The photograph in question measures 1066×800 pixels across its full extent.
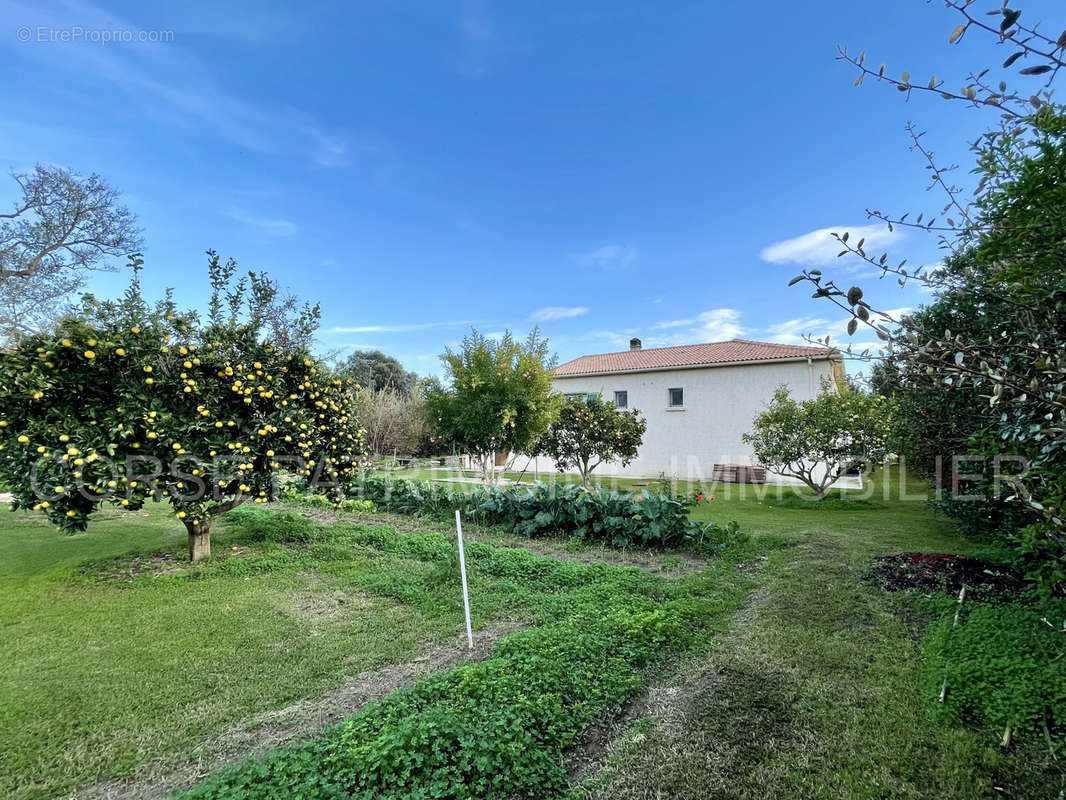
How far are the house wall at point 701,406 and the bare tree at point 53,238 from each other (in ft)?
49.4

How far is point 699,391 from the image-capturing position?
17.2 metres

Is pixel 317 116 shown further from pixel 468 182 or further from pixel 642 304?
pixel 642 304

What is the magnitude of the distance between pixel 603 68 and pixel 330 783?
33.3 ft

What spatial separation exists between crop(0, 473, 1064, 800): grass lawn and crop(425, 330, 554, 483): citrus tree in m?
3.99

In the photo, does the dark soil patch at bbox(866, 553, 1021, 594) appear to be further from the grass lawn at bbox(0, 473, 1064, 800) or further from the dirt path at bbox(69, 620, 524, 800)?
the dirt path at bbox(69, 620, 524, 800)

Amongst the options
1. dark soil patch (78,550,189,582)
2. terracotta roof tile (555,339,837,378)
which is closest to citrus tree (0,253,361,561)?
dark soil patch (78,550,189,582)

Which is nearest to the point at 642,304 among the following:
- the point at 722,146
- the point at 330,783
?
the point at 722,146

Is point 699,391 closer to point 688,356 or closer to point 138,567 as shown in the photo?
point 688,356

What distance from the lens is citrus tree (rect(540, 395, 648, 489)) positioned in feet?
43.6

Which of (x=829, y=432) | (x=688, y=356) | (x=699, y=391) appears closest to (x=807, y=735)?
(x=829, y=432)

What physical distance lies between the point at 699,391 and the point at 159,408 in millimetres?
16165

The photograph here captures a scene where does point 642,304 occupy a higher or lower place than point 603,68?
lower

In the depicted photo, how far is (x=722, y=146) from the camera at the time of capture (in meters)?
8.96

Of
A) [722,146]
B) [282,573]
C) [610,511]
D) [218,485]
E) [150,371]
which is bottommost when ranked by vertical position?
[282,573]
